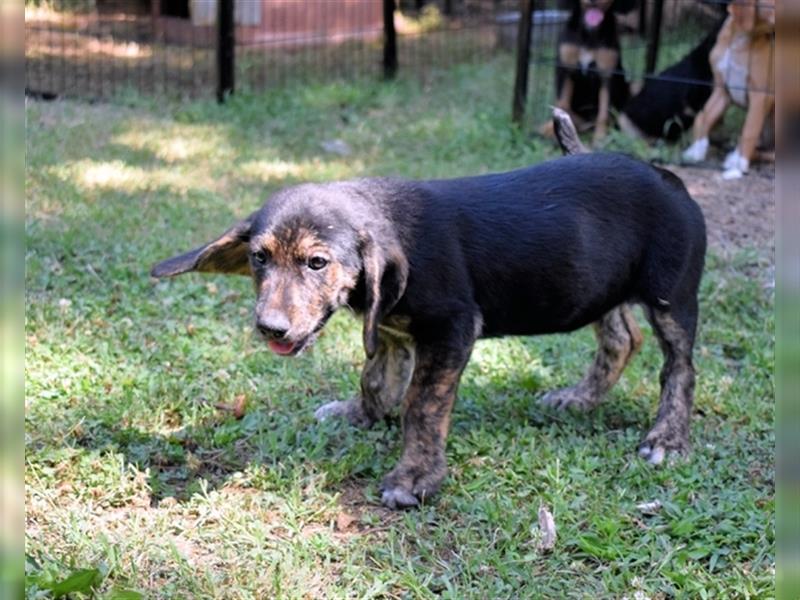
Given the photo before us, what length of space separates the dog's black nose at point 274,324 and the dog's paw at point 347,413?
1135mm

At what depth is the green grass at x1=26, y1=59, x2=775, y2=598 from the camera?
11.9ft

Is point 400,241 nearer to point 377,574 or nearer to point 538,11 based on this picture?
point 377,574

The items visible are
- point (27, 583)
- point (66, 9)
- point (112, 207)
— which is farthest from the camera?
point (66, 9)

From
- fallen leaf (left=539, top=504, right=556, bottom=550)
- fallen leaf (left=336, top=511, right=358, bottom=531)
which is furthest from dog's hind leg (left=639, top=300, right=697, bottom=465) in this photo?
fallen leaf (left=336, top=511, right=358, bottom=531)

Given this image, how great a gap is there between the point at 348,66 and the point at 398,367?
806 cm

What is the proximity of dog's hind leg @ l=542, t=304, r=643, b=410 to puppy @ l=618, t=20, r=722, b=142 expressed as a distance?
5028 millimetres

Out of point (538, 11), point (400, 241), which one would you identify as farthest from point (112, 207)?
point (538, 11)

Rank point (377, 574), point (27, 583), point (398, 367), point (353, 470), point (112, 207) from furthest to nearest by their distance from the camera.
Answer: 1. point (112, 207)
2. point (398, 367)
3. point (353, 470)
4. point (377, 574)
5. point (27, 583)

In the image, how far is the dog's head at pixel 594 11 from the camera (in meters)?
10.1

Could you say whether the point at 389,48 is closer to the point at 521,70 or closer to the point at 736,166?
the point at 521,70

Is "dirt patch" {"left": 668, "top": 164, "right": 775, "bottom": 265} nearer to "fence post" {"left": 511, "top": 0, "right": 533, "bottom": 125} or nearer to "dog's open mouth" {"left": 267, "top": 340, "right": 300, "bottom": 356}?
"fence post" {"left": 511, "top": 0, "right": 533, "bottom": 125}

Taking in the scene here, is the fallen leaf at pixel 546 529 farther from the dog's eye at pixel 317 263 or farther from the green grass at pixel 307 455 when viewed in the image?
the dog's eye at pixel 317 263

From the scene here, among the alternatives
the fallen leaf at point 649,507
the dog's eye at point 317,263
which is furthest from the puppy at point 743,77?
the dog's eye at point 317,263

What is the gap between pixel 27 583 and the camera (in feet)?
10.5
